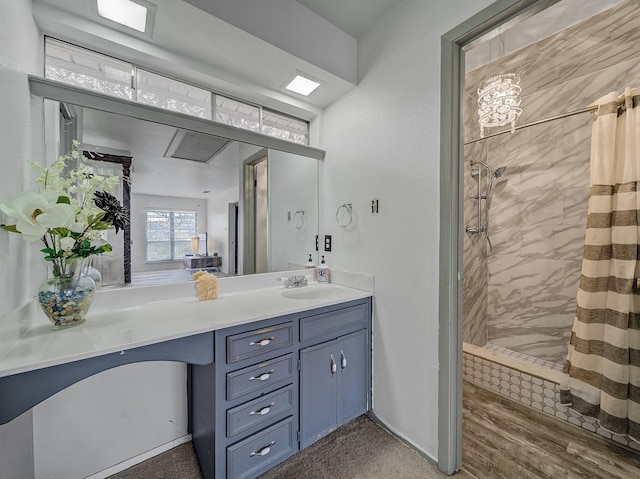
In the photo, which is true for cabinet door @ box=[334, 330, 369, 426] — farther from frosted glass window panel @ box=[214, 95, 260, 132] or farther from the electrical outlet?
frosted glass window panel @ box=[214, 95, 260, 132]

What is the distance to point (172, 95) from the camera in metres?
1.60

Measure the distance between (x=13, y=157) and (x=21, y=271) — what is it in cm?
47

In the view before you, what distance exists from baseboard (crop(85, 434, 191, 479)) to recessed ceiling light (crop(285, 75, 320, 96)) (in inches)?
94.5

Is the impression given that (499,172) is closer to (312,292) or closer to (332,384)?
(312,292)

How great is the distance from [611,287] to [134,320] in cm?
267

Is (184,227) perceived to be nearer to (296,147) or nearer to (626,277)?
(296,147)

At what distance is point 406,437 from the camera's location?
1564mm

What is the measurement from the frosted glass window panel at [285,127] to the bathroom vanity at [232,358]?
3.98ft

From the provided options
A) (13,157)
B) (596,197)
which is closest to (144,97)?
(13,157)

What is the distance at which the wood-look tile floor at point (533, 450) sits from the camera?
1358 millimetres

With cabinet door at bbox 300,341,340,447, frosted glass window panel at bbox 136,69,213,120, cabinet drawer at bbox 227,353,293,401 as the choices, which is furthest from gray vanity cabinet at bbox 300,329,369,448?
frosted glass window panel at bbox 136,69,213,120

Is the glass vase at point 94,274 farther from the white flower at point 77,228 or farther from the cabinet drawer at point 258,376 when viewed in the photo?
the cabinet drawer at point 258,376

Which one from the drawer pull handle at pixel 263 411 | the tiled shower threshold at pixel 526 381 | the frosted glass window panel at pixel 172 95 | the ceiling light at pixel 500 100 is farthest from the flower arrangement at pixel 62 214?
the tiled shower threshold at pixel 526 381

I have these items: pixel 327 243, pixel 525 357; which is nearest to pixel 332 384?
pixel 327 243
